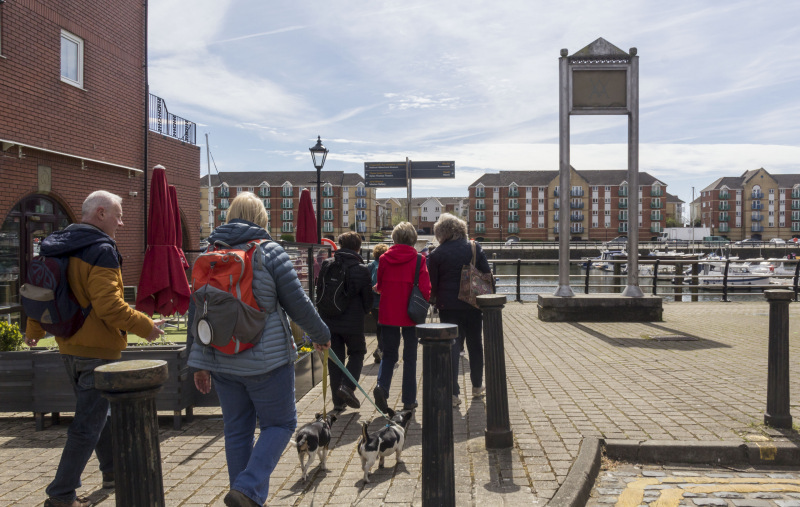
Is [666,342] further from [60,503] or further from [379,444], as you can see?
[60,503]

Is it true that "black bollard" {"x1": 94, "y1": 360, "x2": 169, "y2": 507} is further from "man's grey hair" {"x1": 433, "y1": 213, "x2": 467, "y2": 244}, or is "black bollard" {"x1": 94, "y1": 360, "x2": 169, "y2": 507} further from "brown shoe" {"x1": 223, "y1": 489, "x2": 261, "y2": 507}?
"man's grey hair" {"x1": 433, "y1": 213, "x2": 467, "y2": 244}

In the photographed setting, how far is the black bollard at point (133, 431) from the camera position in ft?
7.07

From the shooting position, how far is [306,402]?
233 inches

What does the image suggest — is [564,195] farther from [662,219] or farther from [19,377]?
[662,219]

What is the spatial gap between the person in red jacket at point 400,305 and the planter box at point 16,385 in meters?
3.00

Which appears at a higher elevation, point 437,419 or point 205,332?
point 205,332

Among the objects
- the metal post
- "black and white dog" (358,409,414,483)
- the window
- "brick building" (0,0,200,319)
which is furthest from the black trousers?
the window

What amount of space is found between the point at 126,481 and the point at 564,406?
4293mm

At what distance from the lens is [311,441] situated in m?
3.83

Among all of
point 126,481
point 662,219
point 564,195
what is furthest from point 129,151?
point 662,219

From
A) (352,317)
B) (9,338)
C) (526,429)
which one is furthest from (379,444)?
(9,338)

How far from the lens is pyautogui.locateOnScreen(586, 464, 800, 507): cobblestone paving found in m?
3.68

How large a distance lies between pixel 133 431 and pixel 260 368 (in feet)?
3.04

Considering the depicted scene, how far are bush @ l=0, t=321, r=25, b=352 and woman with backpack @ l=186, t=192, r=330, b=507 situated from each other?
349 centimetres
